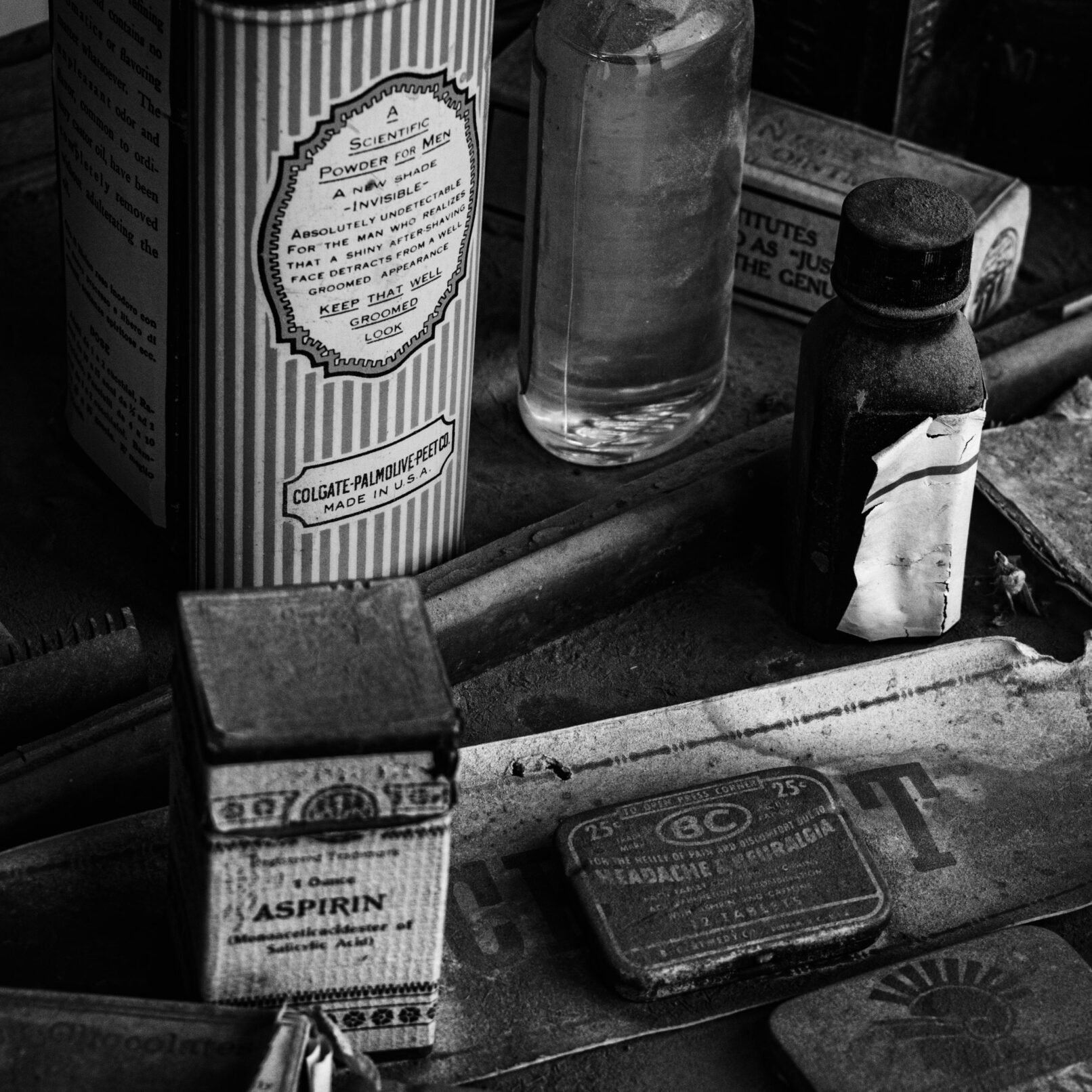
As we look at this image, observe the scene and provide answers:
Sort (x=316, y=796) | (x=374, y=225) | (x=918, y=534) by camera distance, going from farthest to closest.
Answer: (x=918, y=534) < (x=374, y=225) < (x=316, y=796)

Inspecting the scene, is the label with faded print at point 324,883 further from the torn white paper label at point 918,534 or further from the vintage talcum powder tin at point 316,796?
the torn white paper label at point 918,534

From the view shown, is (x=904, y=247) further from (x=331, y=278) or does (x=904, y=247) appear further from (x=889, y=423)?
(x=331, y=278)

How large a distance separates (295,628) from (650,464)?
0.37 meters

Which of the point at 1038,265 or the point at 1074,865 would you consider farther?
the point at 1038,265

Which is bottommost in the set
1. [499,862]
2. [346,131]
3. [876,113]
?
[499,862]

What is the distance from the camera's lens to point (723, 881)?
0.74 metres

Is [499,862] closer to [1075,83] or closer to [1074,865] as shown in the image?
[1074,865]

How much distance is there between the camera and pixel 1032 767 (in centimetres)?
83

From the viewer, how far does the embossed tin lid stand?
585mm

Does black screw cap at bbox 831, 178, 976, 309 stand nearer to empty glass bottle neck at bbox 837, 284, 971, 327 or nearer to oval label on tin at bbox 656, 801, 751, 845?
empty glass bottle neck at bbox 837, 284, 971, 327

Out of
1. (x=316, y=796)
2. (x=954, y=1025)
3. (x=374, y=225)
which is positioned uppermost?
(x=374, y=225)

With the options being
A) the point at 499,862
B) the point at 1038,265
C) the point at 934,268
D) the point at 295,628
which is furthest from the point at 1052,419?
the point at 295,628

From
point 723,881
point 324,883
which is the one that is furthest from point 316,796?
point 723,881

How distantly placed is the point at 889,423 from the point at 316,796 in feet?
1.12
